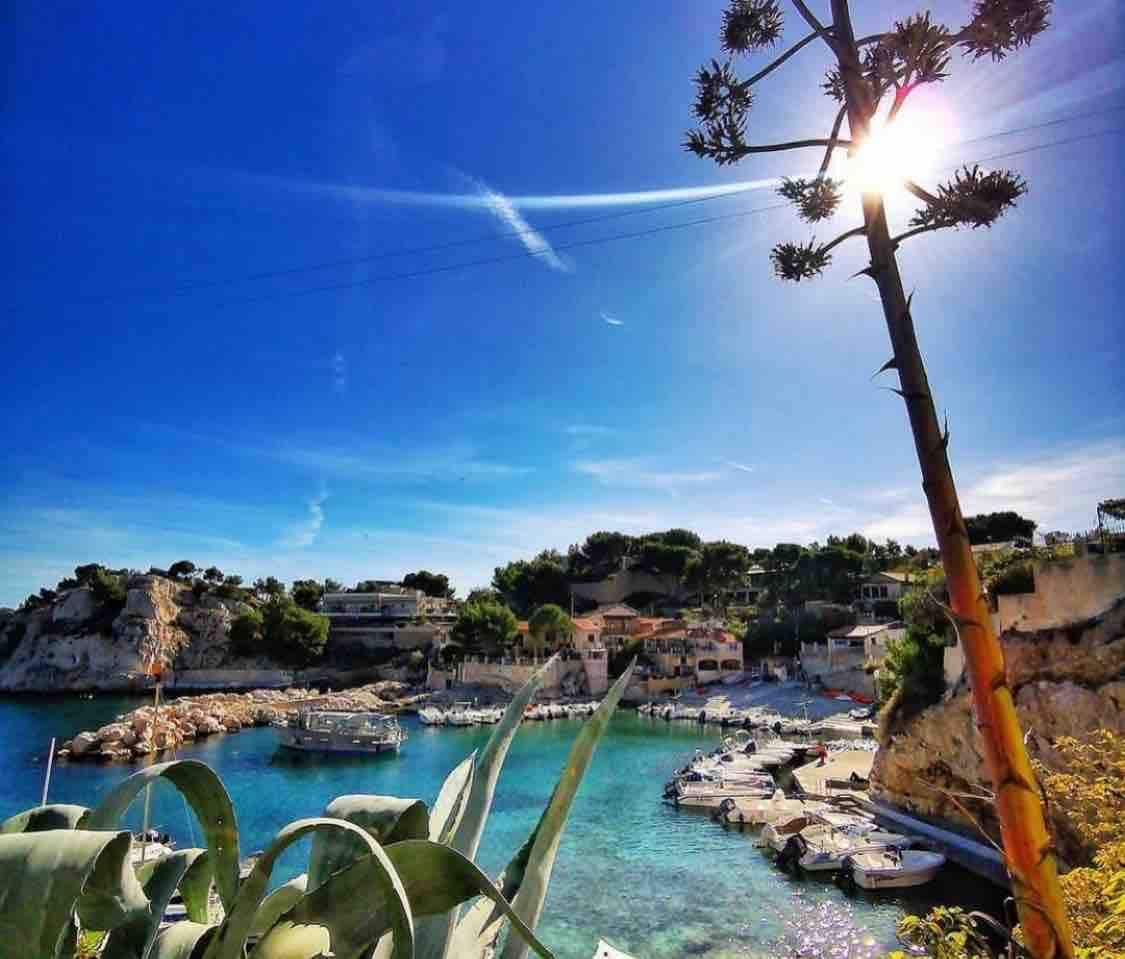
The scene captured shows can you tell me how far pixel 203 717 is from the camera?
110 ft

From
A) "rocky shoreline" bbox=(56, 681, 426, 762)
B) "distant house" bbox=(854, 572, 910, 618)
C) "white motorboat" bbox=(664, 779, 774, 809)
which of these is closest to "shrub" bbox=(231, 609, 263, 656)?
"rocky shoreline" bbox=(56, 681, 426, 762)

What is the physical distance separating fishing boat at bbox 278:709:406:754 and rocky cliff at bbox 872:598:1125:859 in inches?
828

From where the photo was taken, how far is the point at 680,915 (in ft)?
40.2

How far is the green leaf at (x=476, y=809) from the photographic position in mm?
1485

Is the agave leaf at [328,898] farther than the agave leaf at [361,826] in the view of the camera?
No

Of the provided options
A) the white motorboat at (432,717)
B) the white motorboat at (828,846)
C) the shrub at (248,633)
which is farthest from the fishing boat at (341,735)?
the shrub at (248,633)

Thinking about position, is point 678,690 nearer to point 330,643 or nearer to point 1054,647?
point 330,643

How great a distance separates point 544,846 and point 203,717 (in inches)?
1479

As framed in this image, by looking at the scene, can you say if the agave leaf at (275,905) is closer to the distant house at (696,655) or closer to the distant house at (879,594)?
the distant house at (696,655)

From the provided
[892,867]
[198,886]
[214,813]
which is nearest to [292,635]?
[892,867]

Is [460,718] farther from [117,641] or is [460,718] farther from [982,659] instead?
[982,659]

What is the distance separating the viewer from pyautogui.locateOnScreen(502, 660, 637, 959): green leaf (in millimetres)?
1479

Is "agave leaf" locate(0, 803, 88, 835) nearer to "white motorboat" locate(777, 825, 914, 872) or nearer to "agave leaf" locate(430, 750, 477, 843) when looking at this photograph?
"agave leaf" locate(430, 750, 477, 843)

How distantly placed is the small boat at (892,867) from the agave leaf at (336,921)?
1437 centimetres
